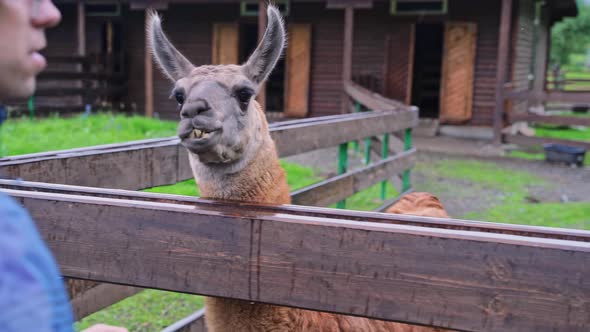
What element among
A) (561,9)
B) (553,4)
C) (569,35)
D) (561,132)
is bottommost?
(561,132)

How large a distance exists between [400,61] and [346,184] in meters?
12.6

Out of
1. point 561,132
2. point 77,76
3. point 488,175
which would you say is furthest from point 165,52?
point 561,132

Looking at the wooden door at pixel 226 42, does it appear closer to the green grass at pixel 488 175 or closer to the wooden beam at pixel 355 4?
the wooden beam at pixel 355 4

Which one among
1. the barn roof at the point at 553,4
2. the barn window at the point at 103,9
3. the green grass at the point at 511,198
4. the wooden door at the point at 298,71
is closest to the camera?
the green grass at the point at 511,198

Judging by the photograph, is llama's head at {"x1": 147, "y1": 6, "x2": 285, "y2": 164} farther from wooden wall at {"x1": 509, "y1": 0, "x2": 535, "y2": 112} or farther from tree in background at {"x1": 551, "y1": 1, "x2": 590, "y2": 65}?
tree in background at {"x1": 551, "y1": 1, "x2": 590, "y2": 65}

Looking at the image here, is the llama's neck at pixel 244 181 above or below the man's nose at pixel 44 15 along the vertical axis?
below

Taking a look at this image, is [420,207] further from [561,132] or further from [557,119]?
[561,132]

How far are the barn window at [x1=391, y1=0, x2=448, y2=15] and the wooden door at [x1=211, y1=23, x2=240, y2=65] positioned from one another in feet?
16.1

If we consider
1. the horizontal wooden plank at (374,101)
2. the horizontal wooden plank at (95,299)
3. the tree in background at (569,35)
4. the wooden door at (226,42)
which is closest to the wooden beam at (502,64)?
the horizontal wooden plank at (374,101)

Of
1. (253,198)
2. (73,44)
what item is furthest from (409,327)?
(73,44)

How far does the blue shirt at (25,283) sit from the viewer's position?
2.33 feet

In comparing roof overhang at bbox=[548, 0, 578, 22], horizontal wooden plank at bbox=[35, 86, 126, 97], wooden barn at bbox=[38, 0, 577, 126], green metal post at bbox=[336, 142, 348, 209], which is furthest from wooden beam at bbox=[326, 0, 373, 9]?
green metal post at bbox=[336, 142, 348, 209]

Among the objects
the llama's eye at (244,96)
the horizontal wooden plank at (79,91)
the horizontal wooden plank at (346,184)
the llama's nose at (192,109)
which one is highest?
the llama's eye at (244,96)

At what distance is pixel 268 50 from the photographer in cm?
282
